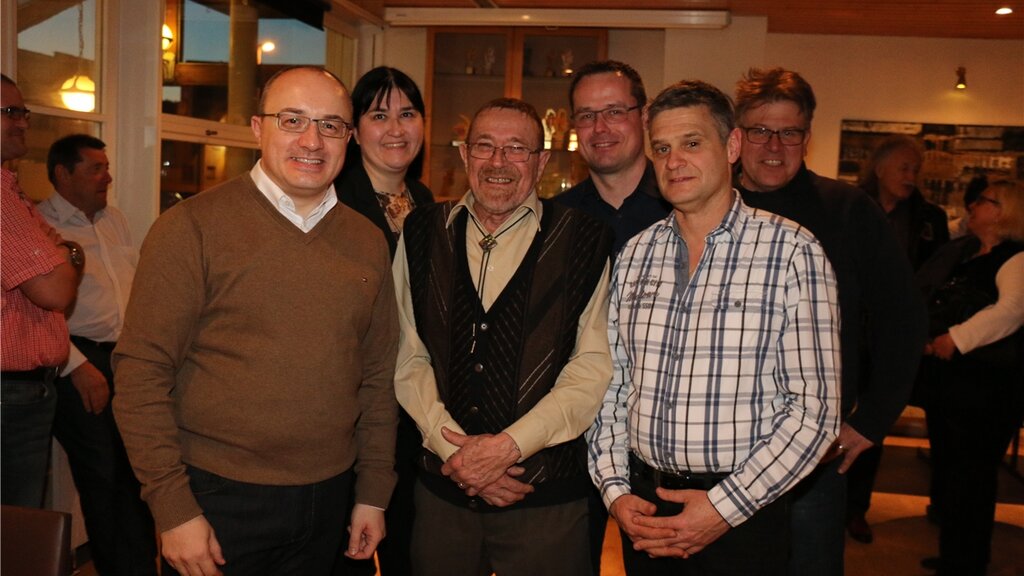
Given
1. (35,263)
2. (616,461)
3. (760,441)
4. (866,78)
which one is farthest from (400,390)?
(866,78)

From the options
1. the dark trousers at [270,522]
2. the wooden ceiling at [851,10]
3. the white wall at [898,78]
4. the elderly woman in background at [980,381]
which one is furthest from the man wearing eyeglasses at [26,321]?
the white wall at [898,78]

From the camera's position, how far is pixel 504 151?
2209 millimetres

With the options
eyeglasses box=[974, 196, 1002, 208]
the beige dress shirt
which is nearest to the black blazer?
the beige dress shirt

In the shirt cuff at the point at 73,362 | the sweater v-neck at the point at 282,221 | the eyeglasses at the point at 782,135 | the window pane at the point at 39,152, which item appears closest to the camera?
the sweater v-neck at the point at 282,221

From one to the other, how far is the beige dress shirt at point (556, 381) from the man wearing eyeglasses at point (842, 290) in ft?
2.00

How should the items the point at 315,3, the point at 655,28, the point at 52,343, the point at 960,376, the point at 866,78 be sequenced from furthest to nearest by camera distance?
the point at 866,78 < the point at 655,28 < the point at 315,3 < the point at 960,376 < the point at 52,343

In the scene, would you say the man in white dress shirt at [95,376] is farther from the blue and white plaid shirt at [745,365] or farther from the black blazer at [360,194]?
the blue and white plaid shirt at [745,365]

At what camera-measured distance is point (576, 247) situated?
2.18 metres

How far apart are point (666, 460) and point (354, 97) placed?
4.92 ft

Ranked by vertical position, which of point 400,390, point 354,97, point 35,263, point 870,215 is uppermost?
point 354,97

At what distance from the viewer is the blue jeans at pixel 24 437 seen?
2783 mm

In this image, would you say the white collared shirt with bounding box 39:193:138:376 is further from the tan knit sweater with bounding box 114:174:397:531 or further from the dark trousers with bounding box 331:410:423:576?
the tan knit sweater with bounding box 114:174:397:531

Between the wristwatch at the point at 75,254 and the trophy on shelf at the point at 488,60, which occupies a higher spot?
the trophy on shelf at the point at 488,60

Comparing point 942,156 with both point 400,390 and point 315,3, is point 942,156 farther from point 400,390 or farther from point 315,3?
point 400,390
